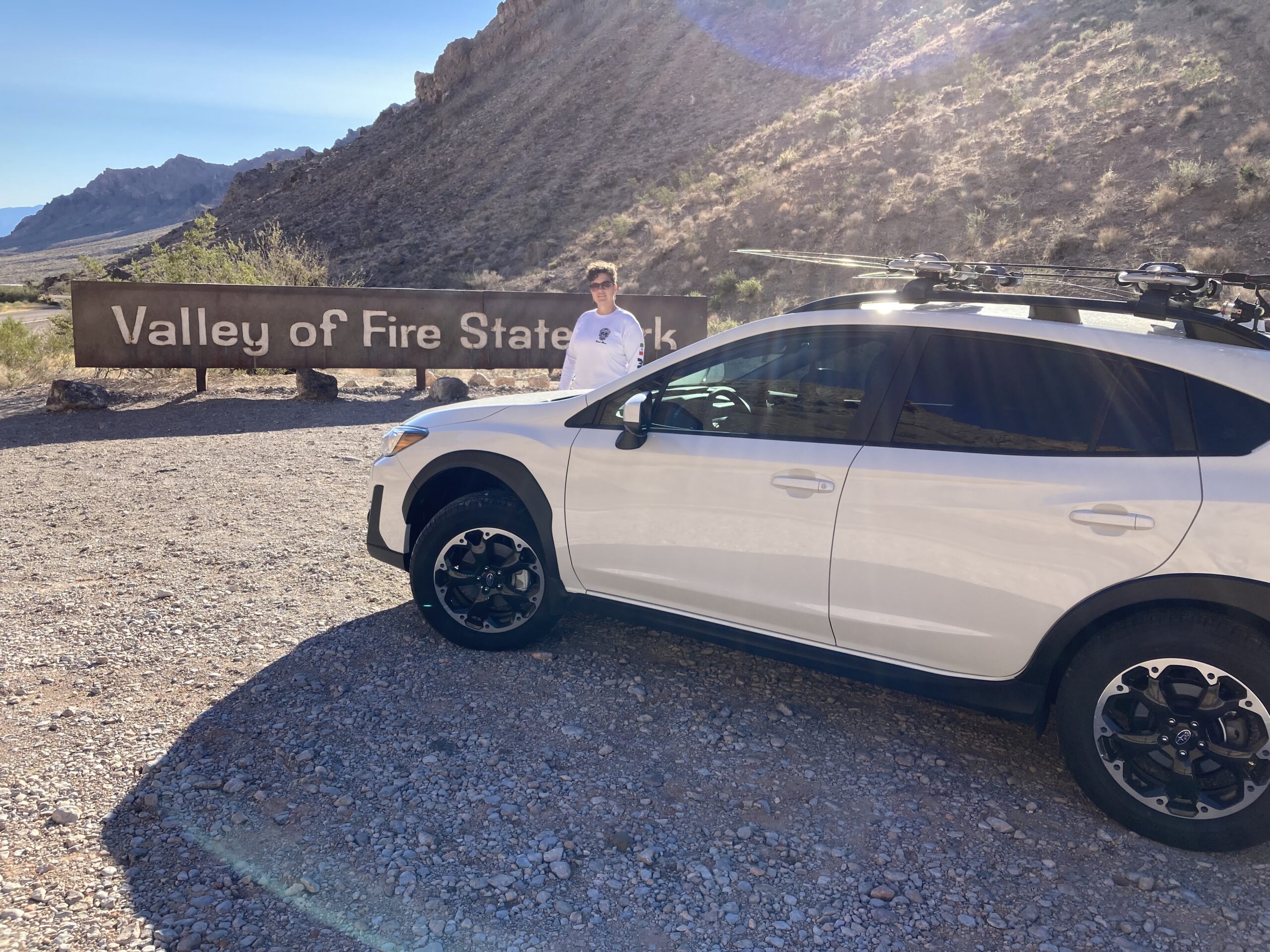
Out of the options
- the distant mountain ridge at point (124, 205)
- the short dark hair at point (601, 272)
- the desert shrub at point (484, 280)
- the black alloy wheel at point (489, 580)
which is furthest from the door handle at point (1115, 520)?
the distant mountain ridge at point (124, 205)

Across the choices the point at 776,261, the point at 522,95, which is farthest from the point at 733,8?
the point at 776,261

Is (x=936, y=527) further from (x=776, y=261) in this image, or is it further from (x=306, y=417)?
(x=776, y=261)

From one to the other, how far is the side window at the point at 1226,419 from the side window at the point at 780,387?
1078 millimetres

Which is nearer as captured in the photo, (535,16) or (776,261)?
(776,261)

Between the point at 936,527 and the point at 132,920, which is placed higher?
the point at 936,527

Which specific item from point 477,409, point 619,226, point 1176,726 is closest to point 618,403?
point 477,409

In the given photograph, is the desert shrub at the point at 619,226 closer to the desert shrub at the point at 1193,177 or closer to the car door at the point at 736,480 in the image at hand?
the desert shrub at the point at 1193,177

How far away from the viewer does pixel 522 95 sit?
52.2 meters

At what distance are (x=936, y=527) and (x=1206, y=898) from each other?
1.41 meters

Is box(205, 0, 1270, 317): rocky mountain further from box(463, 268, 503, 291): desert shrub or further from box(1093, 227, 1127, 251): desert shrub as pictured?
box(463, 268, 503, 291): desert shrub

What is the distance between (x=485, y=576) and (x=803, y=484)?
1.72 metres

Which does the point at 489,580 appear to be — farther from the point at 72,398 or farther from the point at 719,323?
the point at 719,323

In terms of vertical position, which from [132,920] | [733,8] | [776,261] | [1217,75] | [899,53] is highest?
[733,8]

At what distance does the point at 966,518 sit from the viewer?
3320 mm
